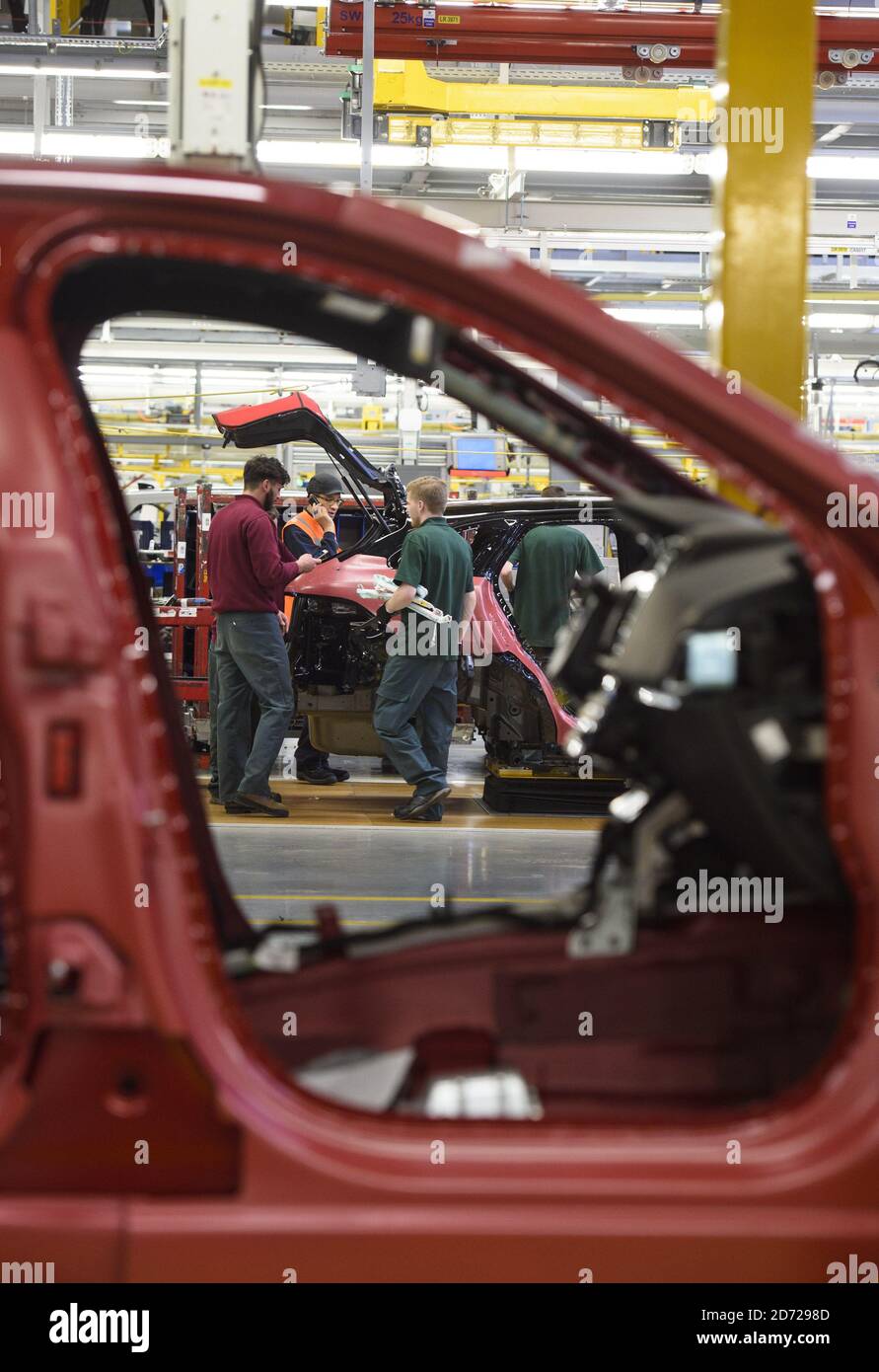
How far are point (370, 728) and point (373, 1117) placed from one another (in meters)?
6.86

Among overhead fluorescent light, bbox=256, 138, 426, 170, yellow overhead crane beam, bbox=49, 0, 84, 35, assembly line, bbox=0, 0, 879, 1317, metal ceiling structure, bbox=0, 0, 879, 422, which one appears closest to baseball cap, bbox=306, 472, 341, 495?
metal ceiling structure, bbox=0, 0, 879, 422

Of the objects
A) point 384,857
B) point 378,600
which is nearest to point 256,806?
point 384,857

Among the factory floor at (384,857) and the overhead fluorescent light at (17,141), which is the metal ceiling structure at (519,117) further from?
the factory floor at (384,857)

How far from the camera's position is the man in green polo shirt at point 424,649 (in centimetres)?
741

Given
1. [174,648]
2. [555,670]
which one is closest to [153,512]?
[174,648]

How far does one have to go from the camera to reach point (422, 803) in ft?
25.2

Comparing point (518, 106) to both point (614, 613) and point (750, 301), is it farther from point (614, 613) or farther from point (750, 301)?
point (614, 613)

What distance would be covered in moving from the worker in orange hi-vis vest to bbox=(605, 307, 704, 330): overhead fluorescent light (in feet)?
12.4

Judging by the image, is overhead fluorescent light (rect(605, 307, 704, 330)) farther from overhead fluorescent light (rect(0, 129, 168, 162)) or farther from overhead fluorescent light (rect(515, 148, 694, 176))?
overhead fluorescent light (rect(0, 129, 168, 162))

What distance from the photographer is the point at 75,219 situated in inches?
62.5

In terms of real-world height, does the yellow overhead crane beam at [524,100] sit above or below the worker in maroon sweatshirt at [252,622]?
above

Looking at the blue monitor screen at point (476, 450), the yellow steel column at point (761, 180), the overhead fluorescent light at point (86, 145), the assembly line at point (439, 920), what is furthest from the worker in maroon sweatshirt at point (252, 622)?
the blue monitor screen at point (476, 450)

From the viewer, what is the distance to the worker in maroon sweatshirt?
7027 mm

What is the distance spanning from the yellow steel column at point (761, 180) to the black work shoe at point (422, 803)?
4.09m
